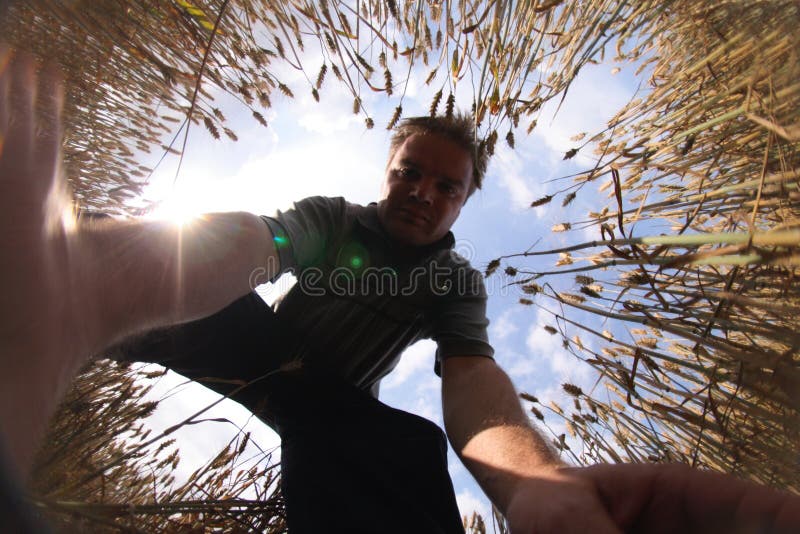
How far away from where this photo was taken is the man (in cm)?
52

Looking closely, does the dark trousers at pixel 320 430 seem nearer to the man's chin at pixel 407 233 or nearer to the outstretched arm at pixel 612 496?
the outstretched arm at pixel 612 496

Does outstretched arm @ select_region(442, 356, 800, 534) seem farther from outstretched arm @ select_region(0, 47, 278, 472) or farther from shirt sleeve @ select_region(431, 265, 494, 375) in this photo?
outstretched arm @ select_region(0, 47, 278, 472)

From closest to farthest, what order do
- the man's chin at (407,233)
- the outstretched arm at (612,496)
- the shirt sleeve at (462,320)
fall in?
1. the outstretched arm at (612,496)
2. the shirt sleeve at (462,320)
3. the man's chin at (407,233)

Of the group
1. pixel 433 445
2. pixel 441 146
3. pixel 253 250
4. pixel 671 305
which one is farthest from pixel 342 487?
pixel 441 146

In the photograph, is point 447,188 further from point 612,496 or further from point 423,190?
point 612,496

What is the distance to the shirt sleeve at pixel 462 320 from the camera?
131 centimetres

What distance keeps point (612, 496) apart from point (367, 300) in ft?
3.29

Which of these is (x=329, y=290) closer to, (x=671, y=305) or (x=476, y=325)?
(x=476, y=325)

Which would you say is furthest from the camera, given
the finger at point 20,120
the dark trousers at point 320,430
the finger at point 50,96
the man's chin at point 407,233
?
the man's chin at point 407,233

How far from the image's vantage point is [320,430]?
1.20m

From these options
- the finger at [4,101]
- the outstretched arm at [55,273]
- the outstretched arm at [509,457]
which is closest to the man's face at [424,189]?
the outstretched arm at [509,457]

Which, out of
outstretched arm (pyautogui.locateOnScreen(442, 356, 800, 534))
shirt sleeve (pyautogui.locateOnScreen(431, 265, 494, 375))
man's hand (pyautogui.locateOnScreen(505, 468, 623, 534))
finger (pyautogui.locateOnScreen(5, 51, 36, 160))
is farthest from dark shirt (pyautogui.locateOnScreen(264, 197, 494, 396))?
finger (pyautogui.locateOnScreen(5, 51, 36, 160))

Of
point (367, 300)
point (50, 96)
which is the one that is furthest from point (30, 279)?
point (50, 96)

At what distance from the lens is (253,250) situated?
938mm
